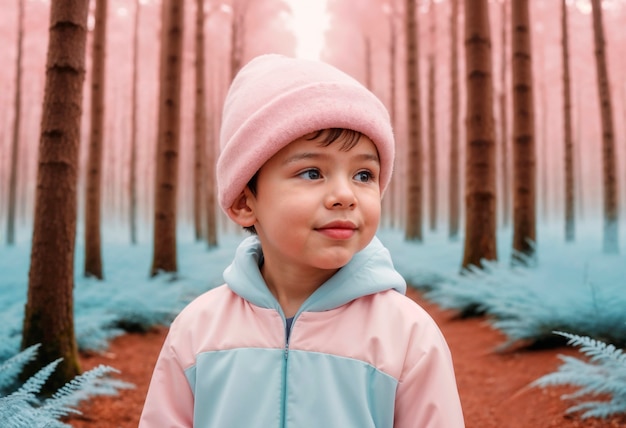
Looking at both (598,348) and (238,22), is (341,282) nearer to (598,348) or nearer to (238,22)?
(598,348)

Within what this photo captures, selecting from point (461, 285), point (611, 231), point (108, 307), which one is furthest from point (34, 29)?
point (611, 231)

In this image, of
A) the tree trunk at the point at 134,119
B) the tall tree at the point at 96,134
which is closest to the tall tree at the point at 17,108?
the tree trunk at the point at 134,119

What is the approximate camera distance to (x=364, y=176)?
149cm

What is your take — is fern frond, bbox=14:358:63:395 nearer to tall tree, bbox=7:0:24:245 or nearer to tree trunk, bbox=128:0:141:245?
tall tree, bbox=7:0:24:245

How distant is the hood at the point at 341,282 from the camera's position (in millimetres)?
1458

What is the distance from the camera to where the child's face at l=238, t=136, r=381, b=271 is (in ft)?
4.47

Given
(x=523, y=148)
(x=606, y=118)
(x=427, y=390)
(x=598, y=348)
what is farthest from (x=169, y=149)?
(x=606, y=118)

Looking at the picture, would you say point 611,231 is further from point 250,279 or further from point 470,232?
point 250,279

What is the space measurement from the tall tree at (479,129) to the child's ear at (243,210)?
189 inches

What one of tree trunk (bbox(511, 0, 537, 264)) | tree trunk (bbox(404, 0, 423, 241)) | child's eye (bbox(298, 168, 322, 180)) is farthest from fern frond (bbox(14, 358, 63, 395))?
tree trunk (bbox(404, 0, 423, 241))

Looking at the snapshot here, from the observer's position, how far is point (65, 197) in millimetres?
3309

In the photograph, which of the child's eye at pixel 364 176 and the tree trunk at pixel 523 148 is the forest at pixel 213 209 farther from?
the child's eye at pixel 364 176

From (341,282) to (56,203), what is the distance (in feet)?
8.21

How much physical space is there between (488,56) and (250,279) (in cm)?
546
